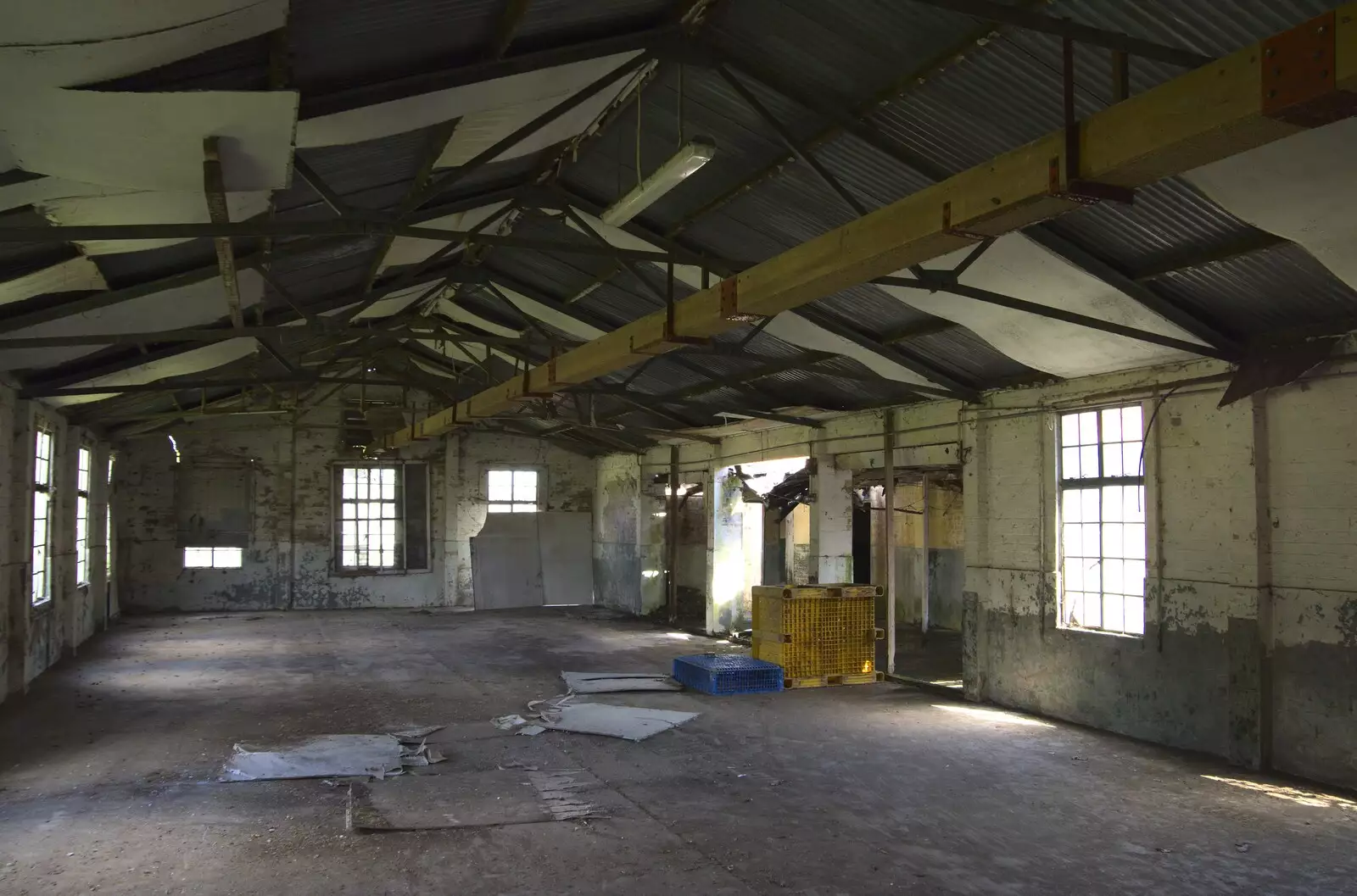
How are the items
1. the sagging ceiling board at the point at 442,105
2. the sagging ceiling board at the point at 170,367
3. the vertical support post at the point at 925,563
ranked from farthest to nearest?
the vertical support post at the point at 925,563, the sagging ceiling board at the point at 170,367, the sagging ceiling board at the point at 442,105

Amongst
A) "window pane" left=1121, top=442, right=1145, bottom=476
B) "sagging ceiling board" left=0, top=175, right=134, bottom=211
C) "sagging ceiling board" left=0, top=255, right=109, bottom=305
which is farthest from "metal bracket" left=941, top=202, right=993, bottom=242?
"sagging ceiling board" left=0, top=255, right=109, bottom=305

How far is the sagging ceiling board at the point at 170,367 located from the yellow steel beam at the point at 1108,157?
678 centimetres

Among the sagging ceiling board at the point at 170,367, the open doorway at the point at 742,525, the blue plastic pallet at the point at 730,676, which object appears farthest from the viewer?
the open doorway at the point at 742,525

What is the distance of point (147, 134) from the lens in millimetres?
4113

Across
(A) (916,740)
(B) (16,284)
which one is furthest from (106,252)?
(A) (916,740)

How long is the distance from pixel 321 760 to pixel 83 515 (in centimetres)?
903

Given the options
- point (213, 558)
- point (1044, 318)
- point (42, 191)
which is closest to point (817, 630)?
point (1044, 318)

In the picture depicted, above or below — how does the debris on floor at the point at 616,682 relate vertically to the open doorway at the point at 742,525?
below

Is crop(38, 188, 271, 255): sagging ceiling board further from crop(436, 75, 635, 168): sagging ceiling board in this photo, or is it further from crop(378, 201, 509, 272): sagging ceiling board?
crop(378, 201, 509, 272): sagging ceiling board

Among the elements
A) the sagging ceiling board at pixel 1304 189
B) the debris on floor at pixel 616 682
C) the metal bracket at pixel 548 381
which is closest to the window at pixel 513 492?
the debris on floor at pixel 616 682

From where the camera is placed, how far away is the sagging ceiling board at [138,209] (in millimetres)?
5051

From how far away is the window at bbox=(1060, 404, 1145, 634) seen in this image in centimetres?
790

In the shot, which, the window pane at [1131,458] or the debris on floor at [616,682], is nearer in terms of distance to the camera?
the window pane at [1131,458]

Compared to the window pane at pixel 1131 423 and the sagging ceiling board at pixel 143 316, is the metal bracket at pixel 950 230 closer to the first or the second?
the window pane at pixel 1131 423
